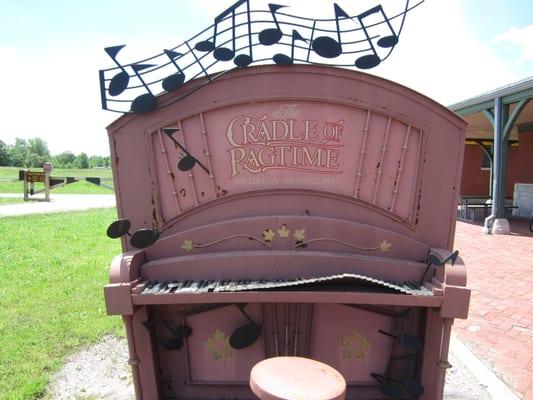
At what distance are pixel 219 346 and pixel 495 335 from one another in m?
3.52

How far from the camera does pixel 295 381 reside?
1903 mm

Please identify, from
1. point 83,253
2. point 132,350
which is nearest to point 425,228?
point 132,350

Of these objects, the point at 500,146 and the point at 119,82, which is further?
the point at 500,146

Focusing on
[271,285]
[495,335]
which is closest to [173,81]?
[271,285]

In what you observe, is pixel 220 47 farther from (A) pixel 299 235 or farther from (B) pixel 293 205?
(A) pixel 299 235

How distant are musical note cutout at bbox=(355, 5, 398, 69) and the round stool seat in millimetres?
2166

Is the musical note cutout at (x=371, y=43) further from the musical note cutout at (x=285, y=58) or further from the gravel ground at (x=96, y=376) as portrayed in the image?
the gravel ground at (x=96, y=376)

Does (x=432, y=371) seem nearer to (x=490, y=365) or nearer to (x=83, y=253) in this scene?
(x=490, y=365)

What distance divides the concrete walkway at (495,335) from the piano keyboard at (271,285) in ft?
5.22

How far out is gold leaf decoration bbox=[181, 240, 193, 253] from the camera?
290 centimetres

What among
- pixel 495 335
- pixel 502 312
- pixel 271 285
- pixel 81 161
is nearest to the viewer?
pixel 271 285

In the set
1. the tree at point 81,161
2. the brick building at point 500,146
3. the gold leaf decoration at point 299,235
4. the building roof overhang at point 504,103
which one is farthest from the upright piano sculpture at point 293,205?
the tree at point 81,161

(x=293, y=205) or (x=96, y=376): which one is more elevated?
(x=293, y=205)

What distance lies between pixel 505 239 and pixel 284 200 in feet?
31.6
